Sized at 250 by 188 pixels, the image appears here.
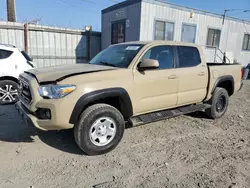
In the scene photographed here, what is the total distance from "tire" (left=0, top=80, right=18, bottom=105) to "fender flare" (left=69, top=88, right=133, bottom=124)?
143 inches

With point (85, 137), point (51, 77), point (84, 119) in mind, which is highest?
point (51, 77)

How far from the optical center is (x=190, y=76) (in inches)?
168

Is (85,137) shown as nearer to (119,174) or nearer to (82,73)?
(119,174)

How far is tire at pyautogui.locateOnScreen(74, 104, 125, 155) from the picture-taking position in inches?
120

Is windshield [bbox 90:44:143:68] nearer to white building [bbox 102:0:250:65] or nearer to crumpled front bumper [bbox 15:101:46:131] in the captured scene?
crumpled front bumper [bbox 15:101:46:131]

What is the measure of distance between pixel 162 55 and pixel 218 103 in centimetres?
217

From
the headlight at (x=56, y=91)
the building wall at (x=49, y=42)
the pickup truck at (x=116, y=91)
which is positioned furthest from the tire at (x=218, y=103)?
the building wall at (x=49, y=42)

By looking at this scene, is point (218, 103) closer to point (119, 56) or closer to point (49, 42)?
point (119, 56)

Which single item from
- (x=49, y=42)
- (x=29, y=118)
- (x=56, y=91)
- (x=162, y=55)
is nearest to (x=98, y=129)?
(x=56, y=91)

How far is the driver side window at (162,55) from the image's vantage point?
390 cm

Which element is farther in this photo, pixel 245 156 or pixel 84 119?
pixel 245 156

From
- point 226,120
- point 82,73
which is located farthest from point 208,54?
point 82,73

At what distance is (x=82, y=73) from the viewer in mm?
3088

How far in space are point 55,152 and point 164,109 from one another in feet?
Result: 7.14
